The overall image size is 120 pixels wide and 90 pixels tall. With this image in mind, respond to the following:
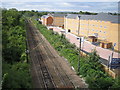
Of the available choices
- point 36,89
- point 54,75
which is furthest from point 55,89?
point 54,75

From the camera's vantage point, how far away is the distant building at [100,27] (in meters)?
12.5

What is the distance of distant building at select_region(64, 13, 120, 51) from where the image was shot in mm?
12531

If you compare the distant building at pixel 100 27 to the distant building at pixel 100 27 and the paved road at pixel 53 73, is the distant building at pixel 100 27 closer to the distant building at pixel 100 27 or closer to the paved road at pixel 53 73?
the distant building at pixel 100 27

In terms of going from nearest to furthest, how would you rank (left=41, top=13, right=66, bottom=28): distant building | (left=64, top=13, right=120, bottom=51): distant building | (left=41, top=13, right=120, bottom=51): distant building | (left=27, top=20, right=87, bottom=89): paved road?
(left=27, top=20, right=87, bottom=89): paved road < (left=41, top=13, right=120, bottom=51): distant building < (left=64, top=13, right=120, bottom=51): distant building < (left=41, top=13, right=66, bottom=28): distant building

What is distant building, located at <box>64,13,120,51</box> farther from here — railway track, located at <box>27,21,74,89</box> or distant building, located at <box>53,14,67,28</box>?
distant building, located at <box>53,14,67,28</box>

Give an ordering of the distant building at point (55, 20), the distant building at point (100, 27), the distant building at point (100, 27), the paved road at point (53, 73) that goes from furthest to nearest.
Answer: the distant building at point (55, 20), the distant building at point (100, 27), the distant building at point (100, 27), the paved road at point (53, 73)

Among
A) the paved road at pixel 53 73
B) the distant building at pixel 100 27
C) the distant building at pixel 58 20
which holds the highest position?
the distant building at pixel 58 20

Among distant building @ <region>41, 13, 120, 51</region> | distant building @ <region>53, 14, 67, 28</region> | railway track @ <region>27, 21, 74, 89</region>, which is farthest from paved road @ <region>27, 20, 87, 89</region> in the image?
distant building @ <region>53, 14, 67, 28</region>

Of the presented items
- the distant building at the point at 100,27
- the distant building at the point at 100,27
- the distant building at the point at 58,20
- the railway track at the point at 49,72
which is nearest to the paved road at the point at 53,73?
the railway track at the point at 49,72

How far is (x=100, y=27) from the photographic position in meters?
15.2

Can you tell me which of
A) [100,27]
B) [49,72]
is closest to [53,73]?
[49,72]

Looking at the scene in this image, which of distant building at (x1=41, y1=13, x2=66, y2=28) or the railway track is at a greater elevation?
distant building at (x1=41, y1=13, x2=66, y2=28)

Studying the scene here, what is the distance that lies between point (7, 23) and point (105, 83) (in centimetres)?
993

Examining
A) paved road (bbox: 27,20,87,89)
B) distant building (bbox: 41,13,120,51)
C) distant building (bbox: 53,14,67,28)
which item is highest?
distant building (bbox: 53,14,67,28)
